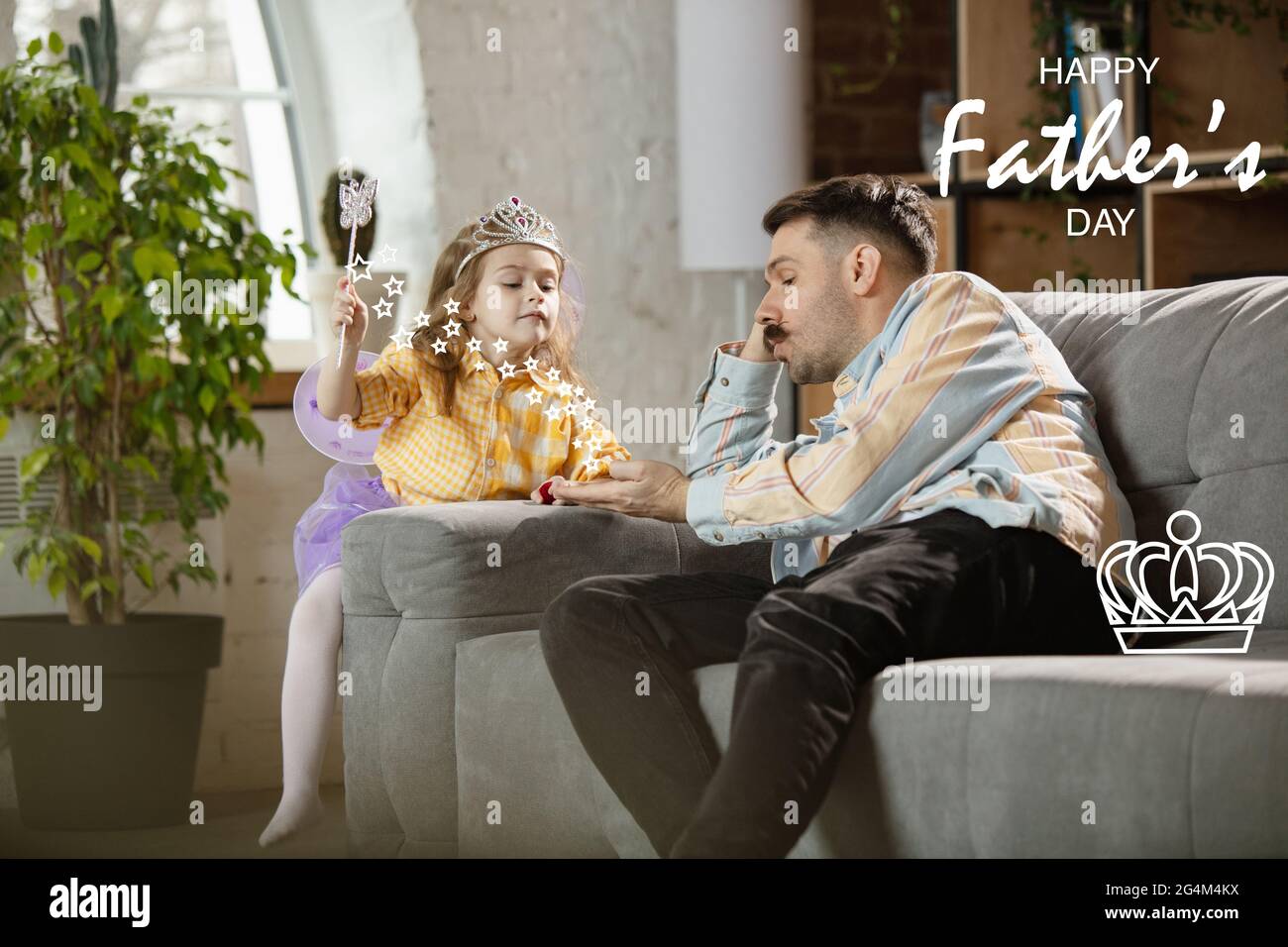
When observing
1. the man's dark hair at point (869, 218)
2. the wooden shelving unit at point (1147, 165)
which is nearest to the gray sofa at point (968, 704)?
the man's dark hair at point (869, 218)

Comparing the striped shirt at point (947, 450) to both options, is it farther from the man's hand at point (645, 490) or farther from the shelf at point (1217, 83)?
the shelf at point (1217, 83)

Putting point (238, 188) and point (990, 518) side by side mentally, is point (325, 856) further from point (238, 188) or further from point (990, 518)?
point (238, 188)

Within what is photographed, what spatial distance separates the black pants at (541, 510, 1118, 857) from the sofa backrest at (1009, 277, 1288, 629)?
24 centimetres

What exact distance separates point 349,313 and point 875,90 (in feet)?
7.01

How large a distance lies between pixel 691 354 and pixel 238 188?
3.61 feet

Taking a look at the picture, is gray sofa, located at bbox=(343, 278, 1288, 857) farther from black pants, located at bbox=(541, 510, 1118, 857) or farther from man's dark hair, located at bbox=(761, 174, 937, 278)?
man's dark hair, located at bbox=(761, 174, 937, 278)

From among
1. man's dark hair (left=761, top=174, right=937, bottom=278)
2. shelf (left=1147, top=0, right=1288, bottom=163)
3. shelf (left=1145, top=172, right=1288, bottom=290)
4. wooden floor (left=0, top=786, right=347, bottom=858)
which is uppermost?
shelf (left=1147, top=0, right=1288, bottom=163)

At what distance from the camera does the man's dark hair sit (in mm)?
1848

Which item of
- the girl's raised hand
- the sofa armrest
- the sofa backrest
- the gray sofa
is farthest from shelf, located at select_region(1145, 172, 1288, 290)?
the girl's raised hand

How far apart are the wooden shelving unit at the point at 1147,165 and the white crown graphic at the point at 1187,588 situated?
150 cm

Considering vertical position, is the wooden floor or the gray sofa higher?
the gray sofa

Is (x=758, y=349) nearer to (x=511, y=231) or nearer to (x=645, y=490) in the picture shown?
(x=645, y=490)

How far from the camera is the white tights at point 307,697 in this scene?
7.01 feet

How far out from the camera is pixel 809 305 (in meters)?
1.86
